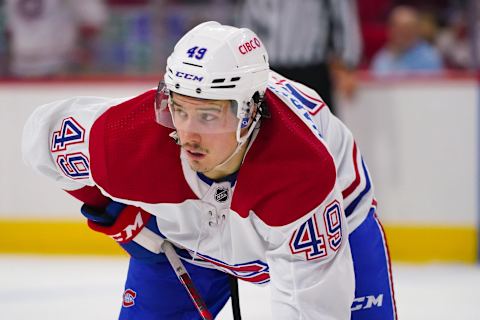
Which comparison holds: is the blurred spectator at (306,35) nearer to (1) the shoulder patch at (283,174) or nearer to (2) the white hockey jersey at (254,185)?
(2) the white hockey jersey at (254,185)

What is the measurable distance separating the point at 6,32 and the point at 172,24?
2.93ft

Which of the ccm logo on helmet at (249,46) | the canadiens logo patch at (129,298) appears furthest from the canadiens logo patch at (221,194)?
the canadiens logo patch at (129,298)

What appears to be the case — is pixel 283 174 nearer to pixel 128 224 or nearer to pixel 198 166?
pixel 198 166

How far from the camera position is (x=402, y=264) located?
4.70 m

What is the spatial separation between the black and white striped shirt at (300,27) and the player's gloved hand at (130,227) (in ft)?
7.75

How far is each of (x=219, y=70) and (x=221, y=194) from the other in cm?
35

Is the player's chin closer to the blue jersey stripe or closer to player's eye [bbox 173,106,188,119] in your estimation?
player's eye [bbox 173,106,188,119]

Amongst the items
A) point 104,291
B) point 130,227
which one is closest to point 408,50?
point 104,291

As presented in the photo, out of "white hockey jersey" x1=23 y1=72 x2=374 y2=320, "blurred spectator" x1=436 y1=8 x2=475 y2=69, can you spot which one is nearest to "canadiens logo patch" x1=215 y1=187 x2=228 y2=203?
"white hockey jersey" x1=23 y1=72 x2=374 y2=320

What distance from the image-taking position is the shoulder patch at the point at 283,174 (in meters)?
2.08

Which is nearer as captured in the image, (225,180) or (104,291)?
(225,180)

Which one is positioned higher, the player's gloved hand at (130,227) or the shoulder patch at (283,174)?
the shoulder patch at (283,174)

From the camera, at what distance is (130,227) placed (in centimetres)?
251

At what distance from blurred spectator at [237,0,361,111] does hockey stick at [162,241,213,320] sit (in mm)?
2311
